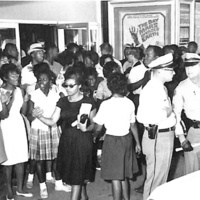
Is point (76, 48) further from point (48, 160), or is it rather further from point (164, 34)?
point (164, 34)

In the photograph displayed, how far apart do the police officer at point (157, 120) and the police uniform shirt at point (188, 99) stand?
30 centimetres

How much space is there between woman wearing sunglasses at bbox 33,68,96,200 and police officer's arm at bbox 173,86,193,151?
2.79ft

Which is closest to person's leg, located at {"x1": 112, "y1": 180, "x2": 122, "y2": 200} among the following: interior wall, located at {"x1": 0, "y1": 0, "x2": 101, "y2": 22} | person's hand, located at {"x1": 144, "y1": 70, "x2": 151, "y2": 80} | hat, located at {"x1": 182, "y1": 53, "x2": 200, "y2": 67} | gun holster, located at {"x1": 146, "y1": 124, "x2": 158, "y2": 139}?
gun holster, located at {"x1": 146, "y1": 124, "x2": 158, "y2": 139}

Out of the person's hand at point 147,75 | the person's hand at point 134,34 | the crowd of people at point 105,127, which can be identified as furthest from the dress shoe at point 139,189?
the person's hand at point 134,34

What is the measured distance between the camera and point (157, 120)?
396 cm

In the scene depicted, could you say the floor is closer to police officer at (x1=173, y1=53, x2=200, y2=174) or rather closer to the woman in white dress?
the woman in white dress

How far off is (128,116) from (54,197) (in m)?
1.44

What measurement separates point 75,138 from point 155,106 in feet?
2.71

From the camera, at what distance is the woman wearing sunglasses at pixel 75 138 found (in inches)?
162

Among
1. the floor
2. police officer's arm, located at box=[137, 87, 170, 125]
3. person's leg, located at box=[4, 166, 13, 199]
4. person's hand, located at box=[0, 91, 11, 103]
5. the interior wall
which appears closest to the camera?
police officer's arm, located at box=[137, 87, 170, 125]

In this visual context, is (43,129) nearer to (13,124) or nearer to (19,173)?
(13,124)

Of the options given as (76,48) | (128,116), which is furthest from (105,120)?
(76,48)

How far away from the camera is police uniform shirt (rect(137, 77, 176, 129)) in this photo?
13.0 ft

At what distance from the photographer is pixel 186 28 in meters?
10.5
